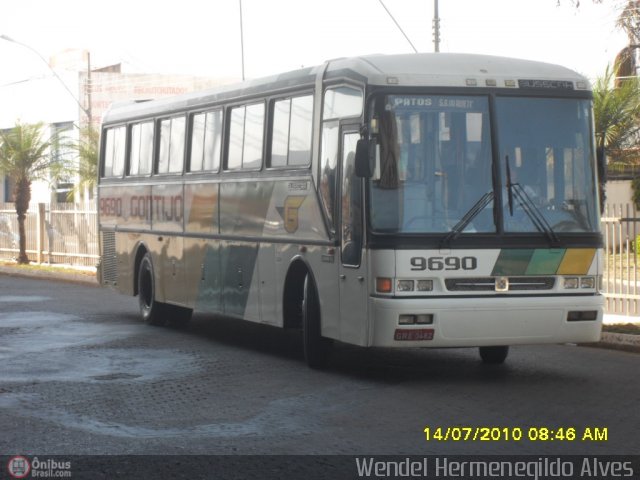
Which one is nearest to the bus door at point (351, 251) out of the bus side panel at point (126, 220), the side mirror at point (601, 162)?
the side mirror at point (601, 162)

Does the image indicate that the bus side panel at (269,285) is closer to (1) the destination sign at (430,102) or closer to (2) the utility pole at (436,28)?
(1) the destination sign at (430,102)

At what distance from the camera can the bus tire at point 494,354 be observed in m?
14.3

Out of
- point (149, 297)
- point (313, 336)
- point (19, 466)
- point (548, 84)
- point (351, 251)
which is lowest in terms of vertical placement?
point (19, 466)

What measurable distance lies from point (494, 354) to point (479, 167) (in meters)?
2.43

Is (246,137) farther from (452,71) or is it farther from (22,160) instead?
(22,160)

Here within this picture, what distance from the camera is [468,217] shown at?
1262cm

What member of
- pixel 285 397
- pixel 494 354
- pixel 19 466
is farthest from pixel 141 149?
pixel 19 466

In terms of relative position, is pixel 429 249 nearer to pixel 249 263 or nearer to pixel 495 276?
pixel 495 276

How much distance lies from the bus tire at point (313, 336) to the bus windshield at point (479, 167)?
5.43 ft

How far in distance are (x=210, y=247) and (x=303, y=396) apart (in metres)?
5.48

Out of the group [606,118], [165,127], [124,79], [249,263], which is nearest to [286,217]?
[249,263]

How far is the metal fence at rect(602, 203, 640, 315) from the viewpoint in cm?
1769

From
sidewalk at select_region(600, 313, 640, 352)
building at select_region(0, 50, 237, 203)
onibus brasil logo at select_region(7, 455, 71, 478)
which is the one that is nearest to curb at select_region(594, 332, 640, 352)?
sidewalk at select_region(600, 313, 640, 352)

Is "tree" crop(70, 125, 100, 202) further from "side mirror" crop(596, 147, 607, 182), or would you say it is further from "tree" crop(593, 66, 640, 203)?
"side mirror" crop(596, 147, 607, 182)
